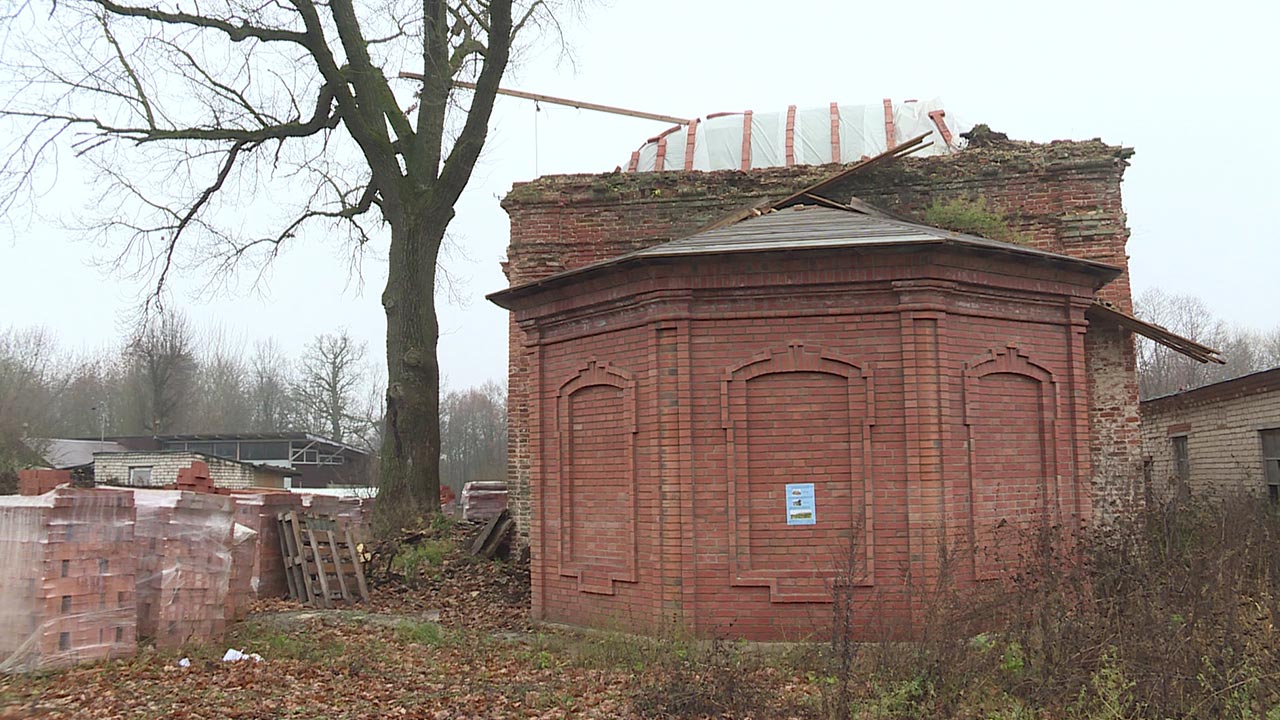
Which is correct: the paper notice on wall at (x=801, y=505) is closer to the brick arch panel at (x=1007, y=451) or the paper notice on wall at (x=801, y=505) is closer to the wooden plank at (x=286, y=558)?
the brick arch panel at (x=1007, y=451)

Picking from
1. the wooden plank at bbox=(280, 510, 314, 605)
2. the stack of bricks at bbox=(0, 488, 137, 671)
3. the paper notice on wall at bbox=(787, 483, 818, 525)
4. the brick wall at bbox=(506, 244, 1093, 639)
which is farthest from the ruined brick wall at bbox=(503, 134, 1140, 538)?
the stack of bricks at bbox=(0, 488, 137, 671)

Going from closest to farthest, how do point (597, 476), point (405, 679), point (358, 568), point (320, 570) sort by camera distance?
point (405, 679), point (597, 476), point (320, 570), point (358, 568)

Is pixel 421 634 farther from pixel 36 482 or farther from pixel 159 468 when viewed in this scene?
pixel 159 468

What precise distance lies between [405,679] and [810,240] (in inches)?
232

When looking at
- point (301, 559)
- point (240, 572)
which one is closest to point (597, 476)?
point (240, 572)

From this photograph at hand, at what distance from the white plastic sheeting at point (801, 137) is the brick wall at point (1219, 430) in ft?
22.0

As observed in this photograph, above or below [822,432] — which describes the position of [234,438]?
→ above

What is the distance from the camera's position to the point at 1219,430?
1859 cm

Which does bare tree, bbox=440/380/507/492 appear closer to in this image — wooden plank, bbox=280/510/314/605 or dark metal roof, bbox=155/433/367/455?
dark metal roof, bbox=155/433/367/455

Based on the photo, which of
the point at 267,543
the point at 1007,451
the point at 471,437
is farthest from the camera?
the point at 471,437

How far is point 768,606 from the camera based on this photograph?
10133mm

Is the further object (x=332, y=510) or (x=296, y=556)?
(x=332, y=510)

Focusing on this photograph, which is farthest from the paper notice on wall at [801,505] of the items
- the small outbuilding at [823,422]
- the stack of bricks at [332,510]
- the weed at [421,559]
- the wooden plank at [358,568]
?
the stack of bricks at [332,510]

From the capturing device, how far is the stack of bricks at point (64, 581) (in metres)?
8.52
